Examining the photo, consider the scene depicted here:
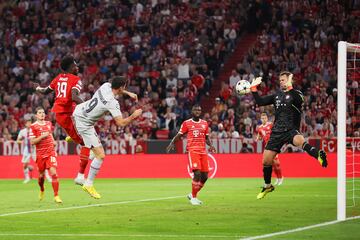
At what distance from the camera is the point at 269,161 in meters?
19.0

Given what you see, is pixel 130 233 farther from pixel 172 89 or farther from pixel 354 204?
pixel 172 89

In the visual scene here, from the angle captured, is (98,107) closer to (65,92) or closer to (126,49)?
(65,92)

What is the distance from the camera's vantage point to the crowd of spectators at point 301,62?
119 feet

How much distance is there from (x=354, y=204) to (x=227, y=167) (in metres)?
15.9

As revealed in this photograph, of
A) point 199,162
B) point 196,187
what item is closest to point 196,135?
point 199,162

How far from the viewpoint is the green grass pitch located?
46.8 ft

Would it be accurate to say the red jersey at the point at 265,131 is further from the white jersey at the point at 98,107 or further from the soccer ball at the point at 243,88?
the white jersey at the point at 98,107

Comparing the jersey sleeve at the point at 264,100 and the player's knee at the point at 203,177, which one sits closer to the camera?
the jersey sleeve at the point at 264,100

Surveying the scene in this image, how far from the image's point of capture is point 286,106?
1858 centimetres

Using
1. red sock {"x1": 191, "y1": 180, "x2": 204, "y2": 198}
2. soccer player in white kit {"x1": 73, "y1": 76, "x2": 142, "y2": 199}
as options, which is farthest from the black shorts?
soccer player in white kit {"x1": 73, "y1": 76, "x2": 142, "y2": 199}

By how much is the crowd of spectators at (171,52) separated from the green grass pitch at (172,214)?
10.2 metres

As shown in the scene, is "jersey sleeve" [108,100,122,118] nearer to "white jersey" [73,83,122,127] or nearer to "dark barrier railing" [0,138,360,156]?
"white jersey" [73,83,122,127]

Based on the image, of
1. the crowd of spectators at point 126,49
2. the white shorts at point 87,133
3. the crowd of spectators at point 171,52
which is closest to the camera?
A: the white shorts at point 87,133

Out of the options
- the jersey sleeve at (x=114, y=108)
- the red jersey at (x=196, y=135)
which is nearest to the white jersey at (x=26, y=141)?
the red jersey at (x=196, y=135)
